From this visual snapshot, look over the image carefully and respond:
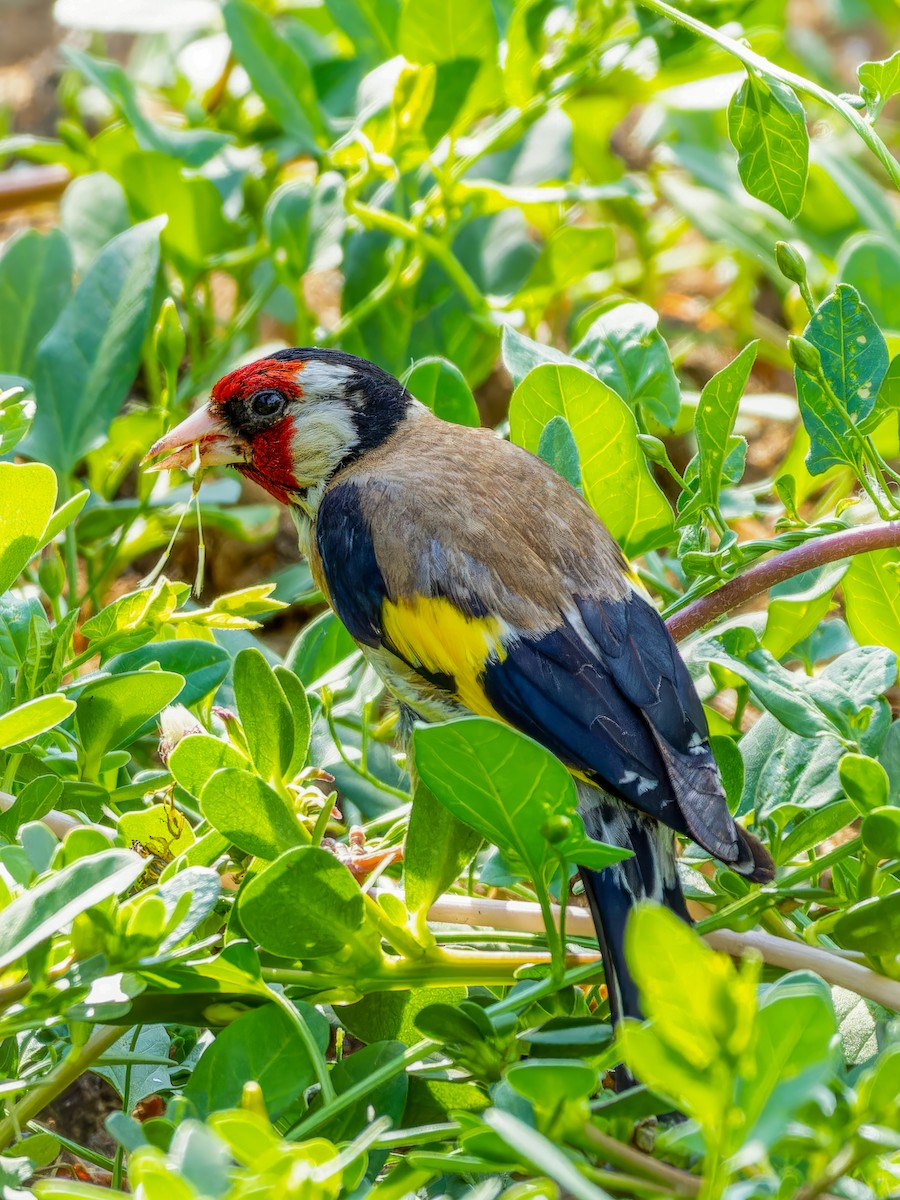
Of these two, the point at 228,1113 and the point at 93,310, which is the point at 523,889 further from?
the point at 93,310

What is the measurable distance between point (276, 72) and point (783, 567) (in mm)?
1588

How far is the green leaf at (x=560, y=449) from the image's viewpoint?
1799 mm

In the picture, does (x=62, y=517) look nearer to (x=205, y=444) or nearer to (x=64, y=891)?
(x=64, y=891)

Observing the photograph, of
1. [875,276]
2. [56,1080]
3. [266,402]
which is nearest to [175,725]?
[56,1080]

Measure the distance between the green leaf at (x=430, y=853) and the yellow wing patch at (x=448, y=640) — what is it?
1.15ft

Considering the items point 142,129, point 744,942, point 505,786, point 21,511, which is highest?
point 142,129

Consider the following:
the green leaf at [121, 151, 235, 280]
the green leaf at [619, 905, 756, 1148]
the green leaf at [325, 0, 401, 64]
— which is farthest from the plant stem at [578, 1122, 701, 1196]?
the green leaf at [325, 0, 401, 64]

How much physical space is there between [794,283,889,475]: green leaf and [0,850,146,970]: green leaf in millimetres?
975

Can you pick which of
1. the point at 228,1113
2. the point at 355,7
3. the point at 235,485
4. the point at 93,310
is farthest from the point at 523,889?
the point at 355,7

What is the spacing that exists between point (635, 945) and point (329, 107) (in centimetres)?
250

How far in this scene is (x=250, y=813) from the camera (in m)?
1.39

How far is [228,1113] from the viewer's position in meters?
1.05

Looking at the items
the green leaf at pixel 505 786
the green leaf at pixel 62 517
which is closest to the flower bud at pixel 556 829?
the green leaf at pixel 505 786

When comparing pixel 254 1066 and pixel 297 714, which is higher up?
pixel 297 714
